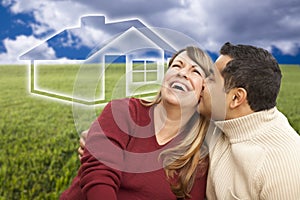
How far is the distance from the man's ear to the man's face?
0.02 m

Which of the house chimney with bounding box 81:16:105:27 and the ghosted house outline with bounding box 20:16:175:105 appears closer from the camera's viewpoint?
the ghosted house outline with bounding box 20:16:175:105

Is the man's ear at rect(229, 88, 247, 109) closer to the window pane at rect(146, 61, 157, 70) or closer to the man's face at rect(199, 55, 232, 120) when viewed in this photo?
the man's face at rect(199, 55, 232, 120)

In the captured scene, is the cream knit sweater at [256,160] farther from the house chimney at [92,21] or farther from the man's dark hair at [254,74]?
the house chimney at [92,21]

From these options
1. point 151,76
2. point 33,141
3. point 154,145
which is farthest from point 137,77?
point 33,141

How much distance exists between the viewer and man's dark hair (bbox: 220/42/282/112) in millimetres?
1067

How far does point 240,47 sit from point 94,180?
457mm

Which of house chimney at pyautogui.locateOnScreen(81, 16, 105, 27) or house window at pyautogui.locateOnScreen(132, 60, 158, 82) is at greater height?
house chimney at pyautogui.locateOnScreen(81, 16, 105, 27)

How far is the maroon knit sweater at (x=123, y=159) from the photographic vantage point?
984mm

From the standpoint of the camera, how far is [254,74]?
1068mm

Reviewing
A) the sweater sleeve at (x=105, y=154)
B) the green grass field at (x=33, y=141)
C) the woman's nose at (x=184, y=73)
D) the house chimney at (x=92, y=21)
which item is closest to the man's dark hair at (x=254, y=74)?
the woman's nose at (x=184, y=73)

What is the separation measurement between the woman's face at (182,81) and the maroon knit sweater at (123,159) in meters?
0.10

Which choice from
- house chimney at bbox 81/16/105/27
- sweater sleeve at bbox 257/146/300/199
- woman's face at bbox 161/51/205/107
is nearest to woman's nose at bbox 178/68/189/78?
woman's face at bbox 161/51/205/107

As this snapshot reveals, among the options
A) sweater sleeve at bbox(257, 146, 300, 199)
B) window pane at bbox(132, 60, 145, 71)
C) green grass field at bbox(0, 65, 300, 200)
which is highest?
window pane at bbox(132, 60, 145, 71)

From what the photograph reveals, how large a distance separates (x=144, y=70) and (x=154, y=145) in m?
0.18
